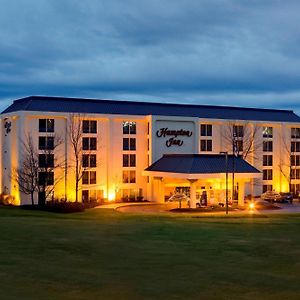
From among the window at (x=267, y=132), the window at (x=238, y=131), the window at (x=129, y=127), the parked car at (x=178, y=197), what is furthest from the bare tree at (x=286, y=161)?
the window at (x=129, y=127)

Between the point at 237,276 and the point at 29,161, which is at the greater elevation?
the point at 29,161

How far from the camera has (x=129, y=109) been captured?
6075 centimetres

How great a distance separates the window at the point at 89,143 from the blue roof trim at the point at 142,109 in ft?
10.3

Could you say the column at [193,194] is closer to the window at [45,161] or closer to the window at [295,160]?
the window at [45,161]

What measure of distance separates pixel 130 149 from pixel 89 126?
18.2 feet

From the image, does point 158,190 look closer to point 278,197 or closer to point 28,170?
point 278,197

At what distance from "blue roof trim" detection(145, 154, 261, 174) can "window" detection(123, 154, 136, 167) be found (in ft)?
11.5

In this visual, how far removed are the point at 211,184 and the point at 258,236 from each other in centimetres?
3918

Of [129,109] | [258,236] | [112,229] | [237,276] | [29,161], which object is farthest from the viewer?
[129,109]

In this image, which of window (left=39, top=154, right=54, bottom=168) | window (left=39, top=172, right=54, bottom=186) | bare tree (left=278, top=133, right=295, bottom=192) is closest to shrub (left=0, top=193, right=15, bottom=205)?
window (left=39, top=172, right=54, bottom=186)

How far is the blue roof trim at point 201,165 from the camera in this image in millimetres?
51812

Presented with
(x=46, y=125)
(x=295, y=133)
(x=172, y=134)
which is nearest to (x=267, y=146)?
(x=295, y=133)

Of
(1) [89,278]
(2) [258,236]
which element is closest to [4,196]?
(2) [258,236]

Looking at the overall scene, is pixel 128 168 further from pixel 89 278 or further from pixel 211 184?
pixel 89 278
